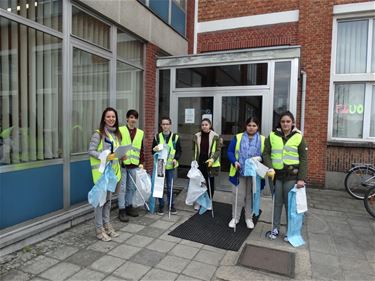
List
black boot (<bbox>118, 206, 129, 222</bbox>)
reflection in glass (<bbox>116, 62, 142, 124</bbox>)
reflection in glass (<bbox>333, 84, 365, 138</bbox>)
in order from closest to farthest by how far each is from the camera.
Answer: black boot (<bbox>118, 206, 129, 222</bbox>)
reflection in glass (<bbox>116, 62, 142, 124</bbox>)
reflection in glass (<bbox>333, 84, 365, 138</bbox>)

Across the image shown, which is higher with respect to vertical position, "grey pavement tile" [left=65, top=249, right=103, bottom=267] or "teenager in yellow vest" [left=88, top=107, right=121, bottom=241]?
"teenager in yellow vest" [left=88, top=107, right=121, bottom=241]

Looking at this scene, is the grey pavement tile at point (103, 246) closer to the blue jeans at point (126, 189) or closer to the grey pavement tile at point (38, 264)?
the grey pavement tile at point (38, 264)

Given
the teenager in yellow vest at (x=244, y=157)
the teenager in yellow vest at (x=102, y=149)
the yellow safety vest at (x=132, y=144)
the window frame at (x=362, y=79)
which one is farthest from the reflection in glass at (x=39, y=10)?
the window frame at (x=362, y=79)

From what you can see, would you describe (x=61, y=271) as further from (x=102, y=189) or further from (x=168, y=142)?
(x=168, y=142)

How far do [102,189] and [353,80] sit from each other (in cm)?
695

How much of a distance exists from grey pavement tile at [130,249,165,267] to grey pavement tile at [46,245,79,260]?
78 centimetres

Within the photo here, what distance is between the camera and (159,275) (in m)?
3.10

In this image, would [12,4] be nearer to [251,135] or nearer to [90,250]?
[90,250]

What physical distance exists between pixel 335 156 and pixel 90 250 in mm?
6426

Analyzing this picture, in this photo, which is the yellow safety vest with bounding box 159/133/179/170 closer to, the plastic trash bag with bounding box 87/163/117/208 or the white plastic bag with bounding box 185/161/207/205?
the white plastic bag with bounding box 185/161/207/205

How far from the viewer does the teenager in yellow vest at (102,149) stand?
3799mm

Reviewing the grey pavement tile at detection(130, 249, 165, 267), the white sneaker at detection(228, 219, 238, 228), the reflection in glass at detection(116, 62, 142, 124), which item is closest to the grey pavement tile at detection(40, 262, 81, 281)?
the grey pavement tile at detection(130, 249, 165, 267)

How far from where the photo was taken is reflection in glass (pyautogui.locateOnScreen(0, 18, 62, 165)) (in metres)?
3.64

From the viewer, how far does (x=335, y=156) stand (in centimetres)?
746
